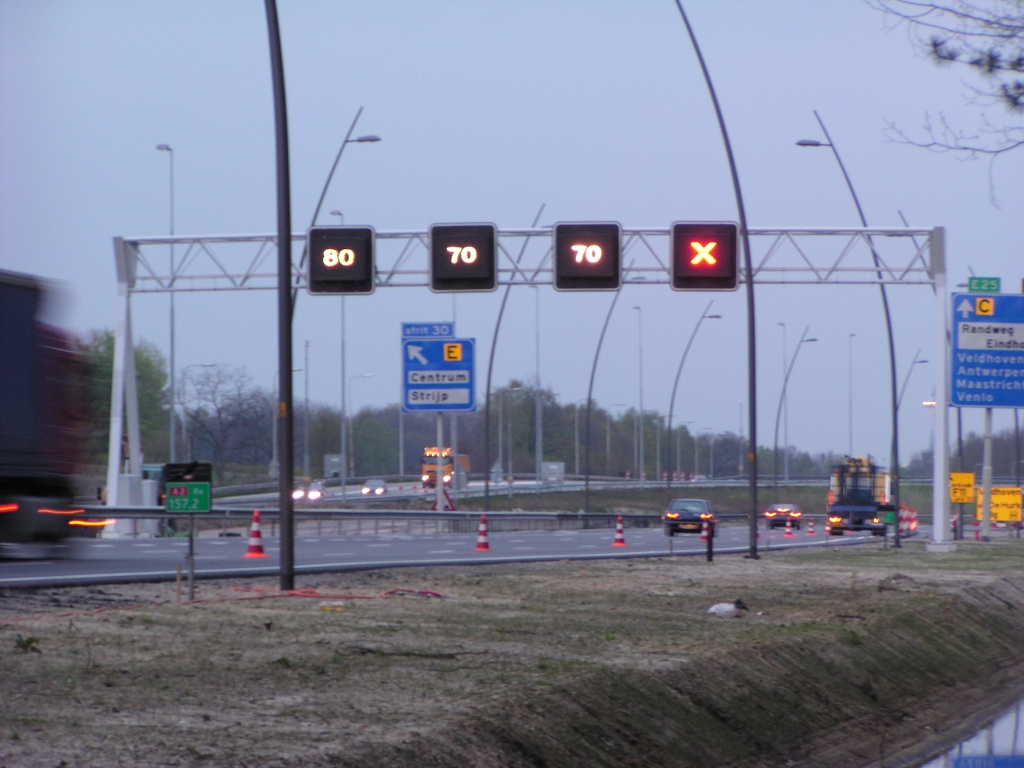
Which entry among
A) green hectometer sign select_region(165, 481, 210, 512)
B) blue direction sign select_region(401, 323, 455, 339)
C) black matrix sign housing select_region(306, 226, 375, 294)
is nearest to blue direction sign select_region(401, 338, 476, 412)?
blue direction sign select_region(401, 323, 455, 339)

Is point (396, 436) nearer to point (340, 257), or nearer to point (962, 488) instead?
point (962, 488)

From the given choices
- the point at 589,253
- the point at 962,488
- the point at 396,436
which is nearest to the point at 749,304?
the point at 589,253

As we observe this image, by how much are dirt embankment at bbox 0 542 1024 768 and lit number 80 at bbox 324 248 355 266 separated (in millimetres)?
9213

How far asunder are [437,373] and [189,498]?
26421 mm

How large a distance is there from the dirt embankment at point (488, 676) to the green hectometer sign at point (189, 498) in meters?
0.94

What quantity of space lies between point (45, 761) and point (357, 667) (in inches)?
122

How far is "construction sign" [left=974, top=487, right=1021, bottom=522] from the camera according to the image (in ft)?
180

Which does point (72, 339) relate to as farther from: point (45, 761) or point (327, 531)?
point (327, 531)

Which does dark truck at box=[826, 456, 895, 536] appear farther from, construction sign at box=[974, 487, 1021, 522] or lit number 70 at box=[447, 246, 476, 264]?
lit number 70 at box=[447, 246, 476, 264]

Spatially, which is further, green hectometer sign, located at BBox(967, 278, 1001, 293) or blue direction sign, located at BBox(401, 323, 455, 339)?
blue direction sign, located at BBox(401, 323, 455, 339)

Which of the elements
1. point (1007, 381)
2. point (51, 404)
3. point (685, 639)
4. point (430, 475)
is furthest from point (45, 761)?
point (430, 475)

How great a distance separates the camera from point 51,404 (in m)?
17.2

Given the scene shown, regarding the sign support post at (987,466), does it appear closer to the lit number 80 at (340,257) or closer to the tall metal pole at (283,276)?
the lit number 80 at (340,257)

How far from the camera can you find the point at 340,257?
23.7 m
